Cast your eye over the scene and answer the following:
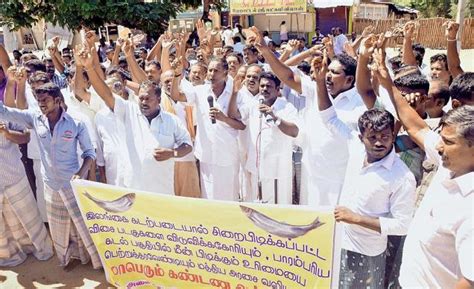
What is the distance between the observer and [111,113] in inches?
158

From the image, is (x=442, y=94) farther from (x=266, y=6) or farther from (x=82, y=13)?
(x=266, y=6)

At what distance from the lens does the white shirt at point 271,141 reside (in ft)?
12.3

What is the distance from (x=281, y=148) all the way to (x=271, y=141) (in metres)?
0.11

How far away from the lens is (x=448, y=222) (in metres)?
1.77

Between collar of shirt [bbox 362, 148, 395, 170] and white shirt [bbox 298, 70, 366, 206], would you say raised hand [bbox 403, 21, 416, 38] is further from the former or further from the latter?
collar of shirt [bbox 362, 148, 395, 170]

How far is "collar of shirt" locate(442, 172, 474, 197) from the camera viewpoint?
174 cm

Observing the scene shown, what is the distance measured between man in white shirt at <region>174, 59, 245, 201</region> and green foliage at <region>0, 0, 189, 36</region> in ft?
19.5

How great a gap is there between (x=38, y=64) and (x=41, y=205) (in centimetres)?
167

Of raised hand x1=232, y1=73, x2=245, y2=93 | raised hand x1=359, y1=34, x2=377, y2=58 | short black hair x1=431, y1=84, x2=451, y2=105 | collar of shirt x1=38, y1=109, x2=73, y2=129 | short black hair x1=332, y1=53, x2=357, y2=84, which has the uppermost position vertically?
raised hand x1=359, y1=34, x2=377, y2=58

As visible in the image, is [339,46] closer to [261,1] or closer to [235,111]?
[235,111]

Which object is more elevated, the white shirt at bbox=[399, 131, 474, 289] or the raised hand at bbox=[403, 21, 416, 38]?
→ the raised hand at bbox=[403, 21, 416, 38]

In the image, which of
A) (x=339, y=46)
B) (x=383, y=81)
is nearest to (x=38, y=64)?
(x=383, y=81)

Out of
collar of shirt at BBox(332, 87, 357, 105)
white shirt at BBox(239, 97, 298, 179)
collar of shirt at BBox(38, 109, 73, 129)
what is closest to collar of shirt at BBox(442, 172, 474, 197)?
collar of shirt at BBox(332, 87, 357, 105)

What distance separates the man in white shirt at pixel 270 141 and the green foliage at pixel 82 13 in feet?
21.1
